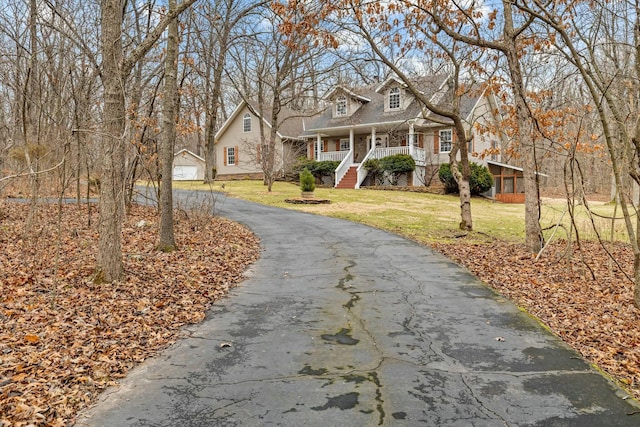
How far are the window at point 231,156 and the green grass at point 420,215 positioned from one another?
36.2 feet

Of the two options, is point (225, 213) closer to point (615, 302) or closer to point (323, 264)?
point (323, 264)

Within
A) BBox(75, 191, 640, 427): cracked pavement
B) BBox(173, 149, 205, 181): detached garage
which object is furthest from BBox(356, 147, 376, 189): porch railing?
BBox(75, 191, 640, 427): cracked pavement

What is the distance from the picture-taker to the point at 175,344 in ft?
16.7

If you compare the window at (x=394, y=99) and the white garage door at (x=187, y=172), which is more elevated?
the window at (x=394, y=99)

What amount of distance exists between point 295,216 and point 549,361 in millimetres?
12073

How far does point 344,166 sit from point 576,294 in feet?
78.0

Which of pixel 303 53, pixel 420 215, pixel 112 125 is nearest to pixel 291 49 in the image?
pixel 303 53

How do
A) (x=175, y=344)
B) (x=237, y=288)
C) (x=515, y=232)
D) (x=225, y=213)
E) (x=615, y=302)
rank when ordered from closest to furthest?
(x=175, y=344) < (x=615, y=302) < (x=237, y=288) < (x=515, y=232) < (x=225, y=213)

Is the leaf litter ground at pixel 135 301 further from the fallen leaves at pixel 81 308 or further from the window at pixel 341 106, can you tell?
the window at pixel 341 106

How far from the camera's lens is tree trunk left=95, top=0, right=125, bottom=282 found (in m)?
6.45

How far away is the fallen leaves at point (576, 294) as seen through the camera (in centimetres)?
501

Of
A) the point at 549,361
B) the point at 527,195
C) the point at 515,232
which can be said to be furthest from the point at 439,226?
the point at 549,361

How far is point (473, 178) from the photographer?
27906 mm

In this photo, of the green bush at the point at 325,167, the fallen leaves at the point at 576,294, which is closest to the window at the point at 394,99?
the green bush at the point at 325,167
